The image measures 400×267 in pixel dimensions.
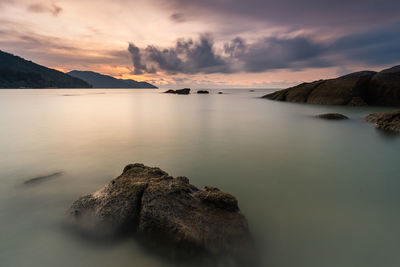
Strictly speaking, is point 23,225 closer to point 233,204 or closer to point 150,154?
point 233,204

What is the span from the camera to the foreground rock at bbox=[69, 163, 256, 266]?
344 centimetres

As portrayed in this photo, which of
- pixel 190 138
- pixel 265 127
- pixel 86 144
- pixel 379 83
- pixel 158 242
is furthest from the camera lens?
pixel 379 83

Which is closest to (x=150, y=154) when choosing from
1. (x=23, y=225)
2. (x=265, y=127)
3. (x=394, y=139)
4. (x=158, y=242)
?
(x=23, y=225)

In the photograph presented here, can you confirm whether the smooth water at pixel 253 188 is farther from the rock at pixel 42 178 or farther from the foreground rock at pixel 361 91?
the foreground rock at pixel 361 91

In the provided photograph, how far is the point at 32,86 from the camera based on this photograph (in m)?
183

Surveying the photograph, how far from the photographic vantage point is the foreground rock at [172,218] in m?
3.44

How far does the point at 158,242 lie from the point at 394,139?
15078 mm

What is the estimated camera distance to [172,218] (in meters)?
3.78

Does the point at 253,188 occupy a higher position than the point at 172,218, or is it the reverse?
the point at 172,218

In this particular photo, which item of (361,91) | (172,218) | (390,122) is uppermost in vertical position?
(361,91)

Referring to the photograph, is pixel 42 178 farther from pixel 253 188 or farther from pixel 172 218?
pixel 253 188

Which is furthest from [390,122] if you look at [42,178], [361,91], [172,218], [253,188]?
[361,91]

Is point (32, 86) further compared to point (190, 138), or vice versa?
point (32, 86)

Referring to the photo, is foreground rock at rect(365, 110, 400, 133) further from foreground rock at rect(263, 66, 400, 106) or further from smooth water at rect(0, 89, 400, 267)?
foreground rock at rect(263, 66, 400, 106)
